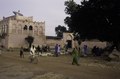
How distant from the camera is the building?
2606 inches

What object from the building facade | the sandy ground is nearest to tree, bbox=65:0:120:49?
the sandy ground

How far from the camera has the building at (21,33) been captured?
66188mm

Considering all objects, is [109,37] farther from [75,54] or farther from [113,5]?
[75,54]

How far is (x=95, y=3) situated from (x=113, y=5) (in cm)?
333

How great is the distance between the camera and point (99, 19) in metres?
36.4

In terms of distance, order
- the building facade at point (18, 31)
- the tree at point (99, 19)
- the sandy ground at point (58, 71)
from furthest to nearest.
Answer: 1. the building facade at point (18, 31)
2. the tree at point (99, 19)
3. the sandy ground at point (58, 71)

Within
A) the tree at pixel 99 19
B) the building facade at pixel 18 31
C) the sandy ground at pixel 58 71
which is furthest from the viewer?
the building facade at pixel 18 31

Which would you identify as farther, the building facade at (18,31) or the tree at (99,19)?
the building facade at (18,31)

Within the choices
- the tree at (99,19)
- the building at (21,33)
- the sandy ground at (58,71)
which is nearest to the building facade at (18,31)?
the building at (21,33)

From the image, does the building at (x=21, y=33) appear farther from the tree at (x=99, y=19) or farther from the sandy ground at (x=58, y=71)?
the sandy ground at (x=58, y=71)

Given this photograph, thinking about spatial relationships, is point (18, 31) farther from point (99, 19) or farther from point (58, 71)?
point (58, 71)

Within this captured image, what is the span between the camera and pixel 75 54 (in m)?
24.9

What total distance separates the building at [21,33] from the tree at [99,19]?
2893 cm

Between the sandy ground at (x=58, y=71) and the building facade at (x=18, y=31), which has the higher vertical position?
the building facade at (x=18, y=31)
